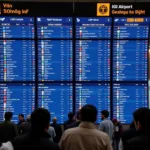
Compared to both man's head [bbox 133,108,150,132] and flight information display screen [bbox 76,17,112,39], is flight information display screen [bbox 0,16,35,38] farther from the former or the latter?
man's head [bbox 133,108,150,132]

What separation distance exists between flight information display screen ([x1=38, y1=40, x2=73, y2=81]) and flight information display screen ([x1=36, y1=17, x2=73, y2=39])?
12 centimetres

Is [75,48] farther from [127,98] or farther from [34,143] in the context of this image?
[34,143]

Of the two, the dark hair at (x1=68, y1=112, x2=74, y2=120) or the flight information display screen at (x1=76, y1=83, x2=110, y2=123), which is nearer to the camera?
the dark hair at (x1=68, y1=112, x2=74, y2=120)

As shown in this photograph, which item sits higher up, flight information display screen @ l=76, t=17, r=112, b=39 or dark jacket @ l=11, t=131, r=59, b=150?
flight information display screen @ l=76, t=17, r=112, b=39

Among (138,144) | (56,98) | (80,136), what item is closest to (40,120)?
(80,136)

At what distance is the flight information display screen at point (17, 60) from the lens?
7801 mm

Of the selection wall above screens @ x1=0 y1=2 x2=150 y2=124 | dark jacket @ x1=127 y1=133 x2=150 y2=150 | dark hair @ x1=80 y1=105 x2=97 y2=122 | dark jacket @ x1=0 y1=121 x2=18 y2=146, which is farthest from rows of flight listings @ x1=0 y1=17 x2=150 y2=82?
dark jacket @ x1=127 y1=133 x2=150 y2=150

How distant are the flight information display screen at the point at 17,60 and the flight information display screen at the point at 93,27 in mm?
981

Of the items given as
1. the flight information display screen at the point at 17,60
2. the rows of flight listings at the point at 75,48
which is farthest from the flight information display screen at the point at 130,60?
the flight information display screen at the point at 17,60

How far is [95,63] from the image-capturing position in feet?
25.9

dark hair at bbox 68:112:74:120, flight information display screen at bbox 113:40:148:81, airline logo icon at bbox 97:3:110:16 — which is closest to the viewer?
dark hair at bbox 68:112:74:120

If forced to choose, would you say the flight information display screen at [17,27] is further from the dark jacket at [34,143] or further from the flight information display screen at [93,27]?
the dark jacket at [34,143]

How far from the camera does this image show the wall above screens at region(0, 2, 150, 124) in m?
7.80

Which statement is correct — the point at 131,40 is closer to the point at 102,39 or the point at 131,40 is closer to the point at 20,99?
the point at 102,39
